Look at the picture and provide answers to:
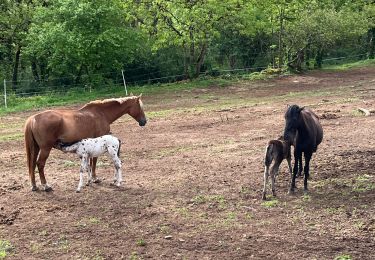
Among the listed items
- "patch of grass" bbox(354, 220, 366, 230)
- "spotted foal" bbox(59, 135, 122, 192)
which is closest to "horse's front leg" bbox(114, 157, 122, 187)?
"spotted foal" bbox(59, 135, 122, 192)

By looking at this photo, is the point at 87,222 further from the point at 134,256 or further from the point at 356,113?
the point at 356,113

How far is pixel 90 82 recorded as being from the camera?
1009 inches

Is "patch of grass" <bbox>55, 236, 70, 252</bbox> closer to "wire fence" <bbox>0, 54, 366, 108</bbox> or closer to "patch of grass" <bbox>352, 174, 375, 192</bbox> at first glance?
"patch of grass" <bbox>352, 174, 375, 192</bbox>

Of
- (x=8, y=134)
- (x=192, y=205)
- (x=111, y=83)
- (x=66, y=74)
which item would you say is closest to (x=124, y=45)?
(x=111, y=83)

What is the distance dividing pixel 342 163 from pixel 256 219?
3.49 metres

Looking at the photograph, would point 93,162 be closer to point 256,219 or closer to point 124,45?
point 256,219

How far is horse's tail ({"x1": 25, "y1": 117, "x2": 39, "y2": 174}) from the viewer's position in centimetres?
874

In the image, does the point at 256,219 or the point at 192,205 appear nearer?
the point at 256,219

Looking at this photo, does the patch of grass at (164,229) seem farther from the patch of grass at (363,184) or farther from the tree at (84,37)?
the tree at (84,37)

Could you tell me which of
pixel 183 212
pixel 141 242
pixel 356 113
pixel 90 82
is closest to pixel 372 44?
pixel 90 82

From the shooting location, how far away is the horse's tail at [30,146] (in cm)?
874

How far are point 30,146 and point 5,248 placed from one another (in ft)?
9.49

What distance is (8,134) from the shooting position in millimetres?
15953

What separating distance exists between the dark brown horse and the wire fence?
651 inches
